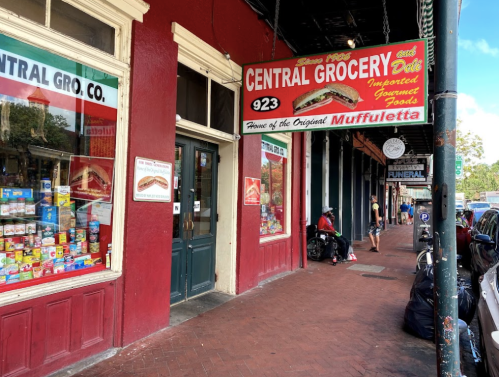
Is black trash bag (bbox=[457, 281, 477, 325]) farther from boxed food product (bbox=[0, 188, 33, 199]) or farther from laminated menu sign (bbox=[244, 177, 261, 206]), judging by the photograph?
boxed food product (bbox=[0, 188, 33, 199])

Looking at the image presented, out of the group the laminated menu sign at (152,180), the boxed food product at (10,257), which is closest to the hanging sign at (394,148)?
the laminated menu sign at (152,180)

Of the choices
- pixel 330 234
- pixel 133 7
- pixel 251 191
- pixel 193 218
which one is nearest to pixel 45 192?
pixel 133 7

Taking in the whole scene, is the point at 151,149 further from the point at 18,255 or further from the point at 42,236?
the point at 18,255

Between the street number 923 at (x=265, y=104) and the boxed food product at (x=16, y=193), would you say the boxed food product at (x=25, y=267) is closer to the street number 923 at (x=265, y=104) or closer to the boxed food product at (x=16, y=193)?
the boxed food product at (x=16, y=193)

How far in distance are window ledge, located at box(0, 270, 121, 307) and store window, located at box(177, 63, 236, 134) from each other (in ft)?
7.91

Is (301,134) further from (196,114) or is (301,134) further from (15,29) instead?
(15,29)

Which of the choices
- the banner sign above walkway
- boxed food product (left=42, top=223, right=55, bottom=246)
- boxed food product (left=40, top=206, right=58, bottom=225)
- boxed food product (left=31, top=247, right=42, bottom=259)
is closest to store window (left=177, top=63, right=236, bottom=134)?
boxed food product (left=40, top=206, right=58, bottom=225)

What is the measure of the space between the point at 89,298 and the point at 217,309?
86.7 inches

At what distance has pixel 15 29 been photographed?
10.1 feet

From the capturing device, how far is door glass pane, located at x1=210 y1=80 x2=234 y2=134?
19.2 ft

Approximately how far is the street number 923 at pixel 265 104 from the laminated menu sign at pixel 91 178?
221 cm

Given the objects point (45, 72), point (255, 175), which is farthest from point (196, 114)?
point (45, 72)

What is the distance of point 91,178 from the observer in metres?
3.93

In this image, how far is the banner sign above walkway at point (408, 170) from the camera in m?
16.3
